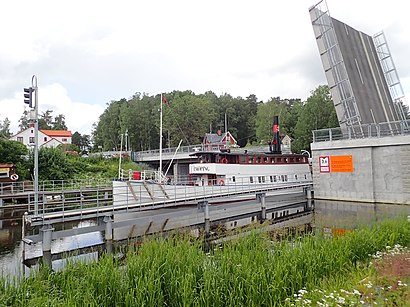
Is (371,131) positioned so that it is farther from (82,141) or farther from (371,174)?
(82,141)

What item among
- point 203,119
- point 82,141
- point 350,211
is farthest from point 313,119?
point 82,141

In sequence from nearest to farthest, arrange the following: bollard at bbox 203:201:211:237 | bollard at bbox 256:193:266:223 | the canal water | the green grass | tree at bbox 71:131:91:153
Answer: the green grass → the canal water → bollard at bbox 203:201:211:237 → bollard at bbox 256:193:266:223 → tree at bbox 71:131:91:153

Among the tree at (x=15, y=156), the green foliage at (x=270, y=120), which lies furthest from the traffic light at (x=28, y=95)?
the green foliage at (x=270, y=120)

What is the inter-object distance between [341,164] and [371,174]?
6.55ft

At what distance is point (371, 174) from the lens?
815 inches

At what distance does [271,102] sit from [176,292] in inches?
2037

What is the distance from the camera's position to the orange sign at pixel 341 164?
21656 mm

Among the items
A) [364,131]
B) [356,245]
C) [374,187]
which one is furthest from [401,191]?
[356,245]

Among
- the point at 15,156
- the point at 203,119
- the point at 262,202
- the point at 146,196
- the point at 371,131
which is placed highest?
the point at 203,119

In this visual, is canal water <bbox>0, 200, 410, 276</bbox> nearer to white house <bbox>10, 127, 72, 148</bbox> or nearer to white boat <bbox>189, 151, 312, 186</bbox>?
white boat <bbox>189, 151, 312, 186</bbox>

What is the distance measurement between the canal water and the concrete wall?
2.92 feet

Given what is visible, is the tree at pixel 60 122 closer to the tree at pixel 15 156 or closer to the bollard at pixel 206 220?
the tree at pixel 15 156

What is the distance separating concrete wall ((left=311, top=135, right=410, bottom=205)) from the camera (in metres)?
19.6

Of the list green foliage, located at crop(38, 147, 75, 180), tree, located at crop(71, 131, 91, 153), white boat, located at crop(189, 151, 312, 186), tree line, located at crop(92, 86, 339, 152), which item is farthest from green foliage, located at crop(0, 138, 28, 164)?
tree, located at crop(71, 131, 91, 153)
